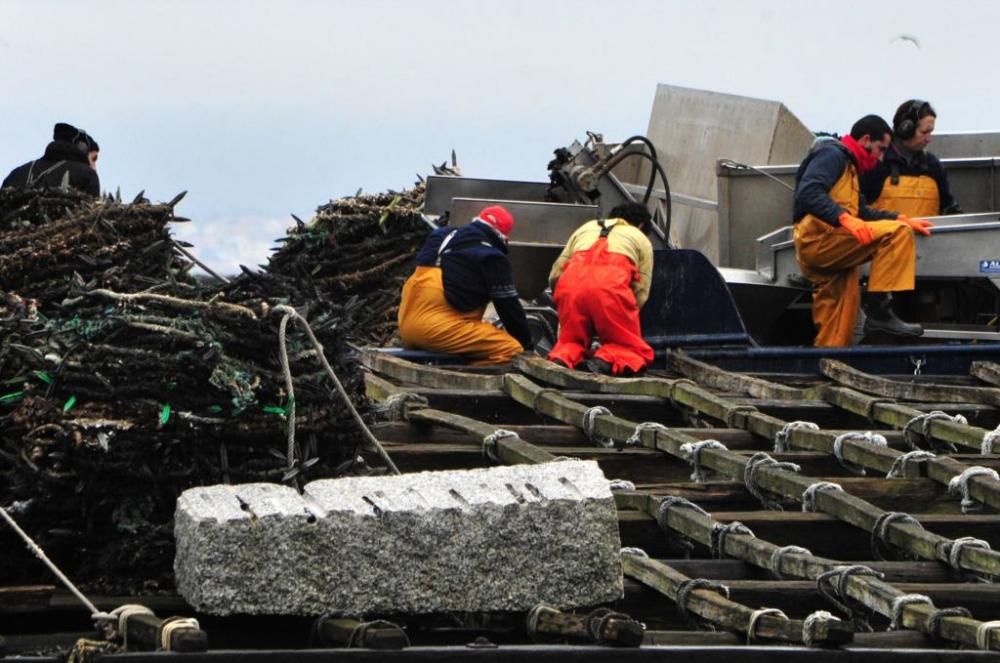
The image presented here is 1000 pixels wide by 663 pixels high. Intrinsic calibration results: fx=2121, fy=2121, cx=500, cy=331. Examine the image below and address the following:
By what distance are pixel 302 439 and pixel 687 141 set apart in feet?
33.5

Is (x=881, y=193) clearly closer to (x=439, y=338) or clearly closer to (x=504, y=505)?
(x=439, y=338)

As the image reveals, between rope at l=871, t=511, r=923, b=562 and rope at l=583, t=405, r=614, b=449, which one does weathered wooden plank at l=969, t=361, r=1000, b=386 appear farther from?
rope at l=871, t=511, r=923, b=562

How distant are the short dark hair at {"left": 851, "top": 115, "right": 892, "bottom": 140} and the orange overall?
80.7 inches

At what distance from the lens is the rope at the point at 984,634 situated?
613cm

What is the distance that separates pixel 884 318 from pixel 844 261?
0.49 metres

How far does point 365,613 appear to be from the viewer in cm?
602

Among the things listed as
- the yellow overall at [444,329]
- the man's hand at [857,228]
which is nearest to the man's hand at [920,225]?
the man's hand at [857,228]

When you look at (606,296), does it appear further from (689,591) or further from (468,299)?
(689,591)

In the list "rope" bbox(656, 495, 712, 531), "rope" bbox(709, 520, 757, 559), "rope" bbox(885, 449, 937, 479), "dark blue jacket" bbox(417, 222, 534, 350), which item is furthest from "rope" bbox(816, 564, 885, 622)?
"dark blue jacket" bbox(417, 222, 534, 350)

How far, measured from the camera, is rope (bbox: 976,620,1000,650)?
613 centimetres

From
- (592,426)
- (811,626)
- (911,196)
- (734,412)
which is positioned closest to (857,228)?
(911,196)

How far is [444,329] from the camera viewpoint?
41.3ft

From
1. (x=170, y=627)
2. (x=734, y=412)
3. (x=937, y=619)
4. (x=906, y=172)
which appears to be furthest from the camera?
(x=906, y=172)

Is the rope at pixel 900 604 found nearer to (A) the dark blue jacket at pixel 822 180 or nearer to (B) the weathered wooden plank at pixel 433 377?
(B) the weathered wooden plank at pixel 433 377
